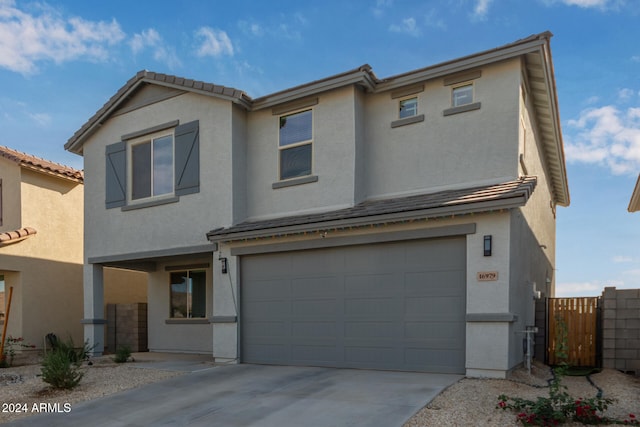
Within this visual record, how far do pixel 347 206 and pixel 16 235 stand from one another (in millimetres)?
10403

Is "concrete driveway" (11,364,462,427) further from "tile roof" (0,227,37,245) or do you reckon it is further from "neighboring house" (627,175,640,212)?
"tile roof" (0,227,37,245)

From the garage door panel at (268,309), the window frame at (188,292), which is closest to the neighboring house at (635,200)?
the garage door panel at (268,309)

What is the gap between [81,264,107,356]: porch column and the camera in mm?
13594

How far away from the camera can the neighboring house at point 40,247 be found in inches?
592

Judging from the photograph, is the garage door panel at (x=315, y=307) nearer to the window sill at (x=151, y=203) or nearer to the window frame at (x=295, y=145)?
the window frame at (x=295, y=145)

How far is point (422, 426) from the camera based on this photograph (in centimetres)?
583

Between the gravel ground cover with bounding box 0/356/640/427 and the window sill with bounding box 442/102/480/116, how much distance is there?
4.94 meters

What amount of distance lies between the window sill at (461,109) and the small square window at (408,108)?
709 mm

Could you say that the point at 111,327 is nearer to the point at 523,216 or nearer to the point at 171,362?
the point at 171,362

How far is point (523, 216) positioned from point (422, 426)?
537 centimetres

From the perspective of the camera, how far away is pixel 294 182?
36.7 ft

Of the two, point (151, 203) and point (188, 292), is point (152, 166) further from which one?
point (188, 292)

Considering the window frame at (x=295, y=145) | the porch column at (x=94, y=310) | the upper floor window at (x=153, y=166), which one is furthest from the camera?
the porch column at (x=94, y=310)

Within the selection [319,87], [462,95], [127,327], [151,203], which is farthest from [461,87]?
[127,327]
